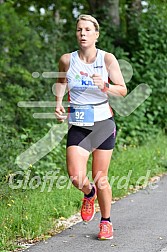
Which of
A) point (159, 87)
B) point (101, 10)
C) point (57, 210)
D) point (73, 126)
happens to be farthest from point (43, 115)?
point (73, 126)

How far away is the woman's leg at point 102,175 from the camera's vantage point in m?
5.98

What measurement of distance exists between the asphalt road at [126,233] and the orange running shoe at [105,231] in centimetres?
5

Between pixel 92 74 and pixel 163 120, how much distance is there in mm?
8333

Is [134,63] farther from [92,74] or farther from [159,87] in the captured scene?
[92,74]

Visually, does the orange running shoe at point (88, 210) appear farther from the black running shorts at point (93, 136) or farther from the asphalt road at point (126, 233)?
the black running shorts at point (93, 136)

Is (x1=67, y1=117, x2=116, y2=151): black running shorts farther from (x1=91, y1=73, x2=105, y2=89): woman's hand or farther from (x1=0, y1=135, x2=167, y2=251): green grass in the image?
(x1=0, y1=135, x2=167, y2=251): green grass

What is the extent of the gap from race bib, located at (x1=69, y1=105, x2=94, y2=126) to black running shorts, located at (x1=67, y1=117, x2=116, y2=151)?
6 cm

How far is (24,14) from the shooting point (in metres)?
17.7

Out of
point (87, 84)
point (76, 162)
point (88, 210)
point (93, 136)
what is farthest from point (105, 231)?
point (87, 84)

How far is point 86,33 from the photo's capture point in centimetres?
584

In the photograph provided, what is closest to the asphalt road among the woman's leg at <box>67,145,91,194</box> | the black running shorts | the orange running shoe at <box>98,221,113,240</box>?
the orange running shoe at <box>98,221,113,240</box>

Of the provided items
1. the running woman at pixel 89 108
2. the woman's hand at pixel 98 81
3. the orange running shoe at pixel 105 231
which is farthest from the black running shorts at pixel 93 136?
the orange running shoe at pixel 105 231

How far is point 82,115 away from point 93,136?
0.24m

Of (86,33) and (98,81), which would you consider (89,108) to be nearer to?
(98,81)
